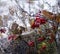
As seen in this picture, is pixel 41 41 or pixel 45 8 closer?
pixel 41 41

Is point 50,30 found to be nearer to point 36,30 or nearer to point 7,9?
point 36,30

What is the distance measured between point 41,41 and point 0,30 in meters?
0.35

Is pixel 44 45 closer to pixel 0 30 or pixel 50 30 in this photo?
pixel 50 30

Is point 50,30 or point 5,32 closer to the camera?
point 50,30

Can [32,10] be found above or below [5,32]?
above

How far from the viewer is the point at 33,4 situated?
2.13 m

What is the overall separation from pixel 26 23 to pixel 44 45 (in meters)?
0.28

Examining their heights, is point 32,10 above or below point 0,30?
above

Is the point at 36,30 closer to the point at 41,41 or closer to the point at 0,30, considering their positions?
the point at 41,41

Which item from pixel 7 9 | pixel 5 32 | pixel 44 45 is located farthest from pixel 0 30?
pixel 44 45

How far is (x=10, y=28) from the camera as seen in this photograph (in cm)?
202

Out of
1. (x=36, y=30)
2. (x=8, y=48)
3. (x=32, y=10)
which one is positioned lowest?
(x=8, y=48)

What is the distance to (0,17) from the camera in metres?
2.07

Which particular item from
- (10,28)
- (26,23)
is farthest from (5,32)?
(26,23)
